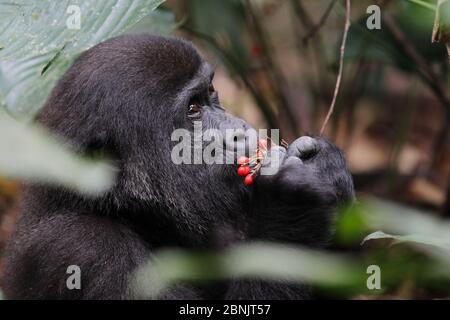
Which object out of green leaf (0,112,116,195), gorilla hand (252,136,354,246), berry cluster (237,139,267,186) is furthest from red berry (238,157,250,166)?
green leaf (0,112,116,195)

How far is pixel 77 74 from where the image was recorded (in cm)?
364

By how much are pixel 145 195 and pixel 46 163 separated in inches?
33.9

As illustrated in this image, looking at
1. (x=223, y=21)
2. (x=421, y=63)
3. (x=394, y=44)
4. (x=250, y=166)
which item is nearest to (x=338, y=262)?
(x=250, y=166)

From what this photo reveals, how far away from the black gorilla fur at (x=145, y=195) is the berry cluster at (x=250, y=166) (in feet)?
0.20

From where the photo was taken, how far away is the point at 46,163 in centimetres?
270

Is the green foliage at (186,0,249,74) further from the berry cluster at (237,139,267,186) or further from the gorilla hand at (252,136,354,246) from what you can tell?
the gorilla hand at (252,136,354,246)

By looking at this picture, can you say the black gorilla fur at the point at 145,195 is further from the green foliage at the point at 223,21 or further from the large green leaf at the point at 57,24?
the green foliage at the point at 223,21

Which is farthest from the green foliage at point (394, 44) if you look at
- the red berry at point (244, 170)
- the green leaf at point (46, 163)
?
the green leaf at point (46, 163)

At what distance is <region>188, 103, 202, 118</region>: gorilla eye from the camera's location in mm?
3773

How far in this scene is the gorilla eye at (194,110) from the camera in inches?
149

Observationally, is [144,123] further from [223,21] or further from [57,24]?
[223,21]
